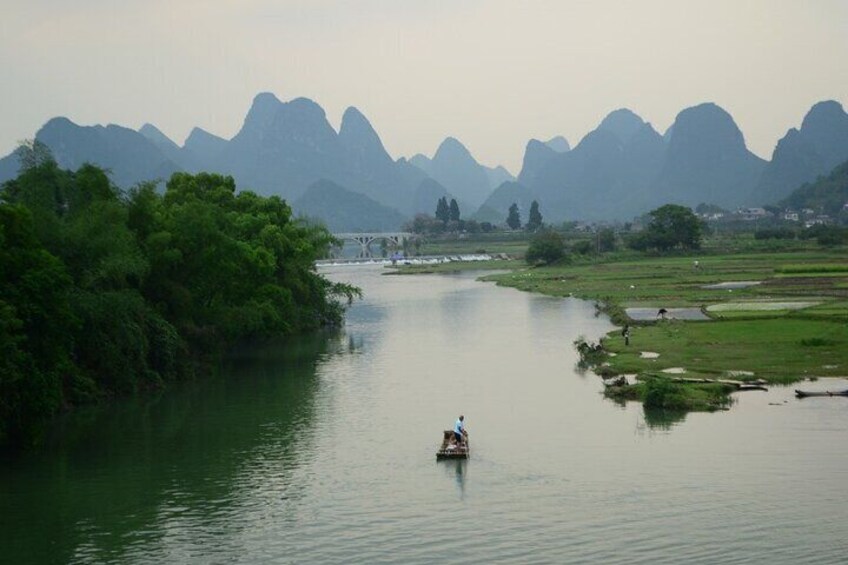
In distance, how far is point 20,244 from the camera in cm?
2544

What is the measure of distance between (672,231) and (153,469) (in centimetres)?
8713

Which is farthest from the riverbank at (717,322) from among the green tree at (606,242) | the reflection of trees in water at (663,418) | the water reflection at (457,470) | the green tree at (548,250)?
the green tree at (606,242)

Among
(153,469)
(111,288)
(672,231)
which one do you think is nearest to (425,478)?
(153,469)

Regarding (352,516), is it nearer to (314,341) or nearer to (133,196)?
(133,196)

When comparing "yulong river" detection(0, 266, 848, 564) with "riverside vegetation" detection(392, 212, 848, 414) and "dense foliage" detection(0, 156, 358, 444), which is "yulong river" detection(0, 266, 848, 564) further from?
"riverside vegetation" detection(392, 212, 848, 414)

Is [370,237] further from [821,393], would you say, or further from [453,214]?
[821,393]

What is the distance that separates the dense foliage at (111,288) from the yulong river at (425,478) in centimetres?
138

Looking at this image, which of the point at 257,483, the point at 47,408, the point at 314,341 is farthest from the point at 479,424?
the point at 314,341

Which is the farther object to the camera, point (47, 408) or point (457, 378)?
point (457, 378)

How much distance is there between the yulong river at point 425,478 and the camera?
58.4 ft

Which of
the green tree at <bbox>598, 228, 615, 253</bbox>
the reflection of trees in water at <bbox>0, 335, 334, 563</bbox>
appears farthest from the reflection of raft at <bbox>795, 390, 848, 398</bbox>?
the green tree at <bbox>598, 228, 615, 253</bbox>

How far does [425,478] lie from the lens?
21953 mm

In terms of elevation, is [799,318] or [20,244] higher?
[20,244]

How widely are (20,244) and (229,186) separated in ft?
81.1
